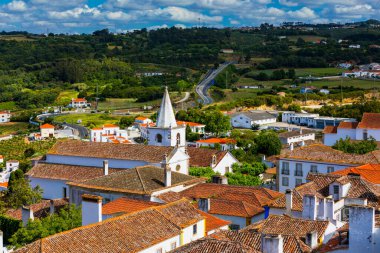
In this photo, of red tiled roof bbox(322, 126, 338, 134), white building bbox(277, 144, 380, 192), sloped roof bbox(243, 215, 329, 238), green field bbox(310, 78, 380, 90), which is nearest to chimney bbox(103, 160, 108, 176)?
white building bbox(277, 144, 380, 192)

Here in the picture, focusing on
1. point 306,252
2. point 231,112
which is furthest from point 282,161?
point 231,112

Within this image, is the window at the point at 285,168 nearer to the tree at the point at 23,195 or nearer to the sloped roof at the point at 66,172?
the sloped roof at the point at 66,172

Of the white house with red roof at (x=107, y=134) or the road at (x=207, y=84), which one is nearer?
the white house with red roof at (x=107, y=134)

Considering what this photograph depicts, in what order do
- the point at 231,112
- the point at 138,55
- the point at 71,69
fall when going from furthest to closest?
the point at 138,55, the point at 71,69, the point at 231,112

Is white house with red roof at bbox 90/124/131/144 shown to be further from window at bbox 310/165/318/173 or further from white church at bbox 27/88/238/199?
window at bbox 310/165/318/173

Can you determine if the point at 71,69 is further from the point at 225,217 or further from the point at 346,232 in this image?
the point at 346,232

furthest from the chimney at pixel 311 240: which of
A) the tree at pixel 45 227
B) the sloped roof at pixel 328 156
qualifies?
the sloped roof at pixel 328 156
